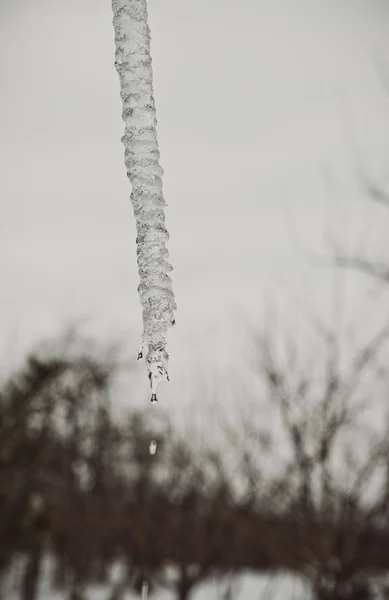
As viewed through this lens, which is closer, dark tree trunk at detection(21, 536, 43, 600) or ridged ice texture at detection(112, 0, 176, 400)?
ridged ice texture at detection(112, 0, 176, 400)

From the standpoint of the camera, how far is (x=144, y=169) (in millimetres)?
1903

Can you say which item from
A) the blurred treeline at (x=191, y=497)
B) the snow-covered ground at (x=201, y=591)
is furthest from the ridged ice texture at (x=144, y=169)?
the snow-covered ground at (x=201, y=591)

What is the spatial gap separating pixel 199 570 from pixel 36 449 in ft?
14.2

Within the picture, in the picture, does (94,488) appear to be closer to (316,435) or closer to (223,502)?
(223,502)

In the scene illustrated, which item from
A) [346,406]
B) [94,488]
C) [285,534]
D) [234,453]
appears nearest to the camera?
[346,406]

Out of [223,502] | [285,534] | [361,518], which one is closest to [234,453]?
[223,502]

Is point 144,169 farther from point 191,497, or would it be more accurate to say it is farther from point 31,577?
point 31,577

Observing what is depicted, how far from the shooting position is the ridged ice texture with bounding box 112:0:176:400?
1.91m

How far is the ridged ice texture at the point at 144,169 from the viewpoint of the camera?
191cm

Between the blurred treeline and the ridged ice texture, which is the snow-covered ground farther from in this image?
the ridged ice texture

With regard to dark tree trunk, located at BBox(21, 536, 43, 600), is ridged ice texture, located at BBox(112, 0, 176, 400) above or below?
above

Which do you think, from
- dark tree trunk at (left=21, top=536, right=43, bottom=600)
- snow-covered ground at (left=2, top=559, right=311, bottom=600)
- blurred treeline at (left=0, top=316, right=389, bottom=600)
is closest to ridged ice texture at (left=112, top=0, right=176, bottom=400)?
blurred treeline at (left=0, top=316, right=389, bottom=600)

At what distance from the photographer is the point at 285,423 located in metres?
7.89

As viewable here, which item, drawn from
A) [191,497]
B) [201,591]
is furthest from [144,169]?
[201,591]
